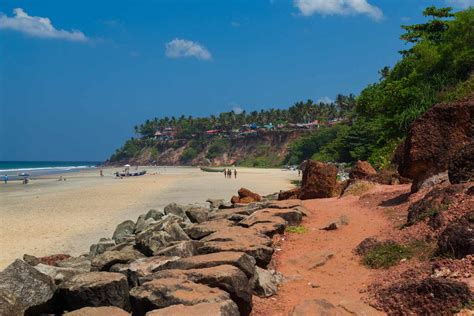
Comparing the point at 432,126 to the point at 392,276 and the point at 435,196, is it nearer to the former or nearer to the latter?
the point at 435,196

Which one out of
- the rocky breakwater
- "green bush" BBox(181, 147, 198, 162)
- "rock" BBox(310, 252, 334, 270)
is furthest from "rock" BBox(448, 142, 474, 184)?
"green bush" BBox(181, 147, 198, 162)

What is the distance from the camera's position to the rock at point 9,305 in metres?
5.85

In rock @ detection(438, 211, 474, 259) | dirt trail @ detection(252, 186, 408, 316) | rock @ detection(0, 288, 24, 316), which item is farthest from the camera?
dirt trail @ detection(252, 186, 408, 316)

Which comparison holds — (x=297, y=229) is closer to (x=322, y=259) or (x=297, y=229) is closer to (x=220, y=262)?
(x=322, y=259)

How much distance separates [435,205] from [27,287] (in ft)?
21.8

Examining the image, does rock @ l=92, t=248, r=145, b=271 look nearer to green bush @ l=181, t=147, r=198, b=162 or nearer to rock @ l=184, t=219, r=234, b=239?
rock @ l=184, t=219, r=234, b=239

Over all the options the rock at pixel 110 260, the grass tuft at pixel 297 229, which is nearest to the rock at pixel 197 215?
the grass tuft at pixel 297 229

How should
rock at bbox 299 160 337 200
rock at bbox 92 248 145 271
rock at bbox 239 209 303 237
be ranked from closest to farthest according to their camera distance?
rock at bbox 92 248 145 271 < rock at bbox 239 209 303 237 < rock at bbox 299 160 337 200

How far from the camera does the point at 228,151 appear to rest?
139125 millimetres

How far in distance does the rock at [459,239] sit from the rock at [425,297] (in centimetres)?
77

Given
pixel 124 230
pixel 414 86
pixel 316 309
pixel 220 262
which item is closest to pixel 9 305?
pixel 220 262

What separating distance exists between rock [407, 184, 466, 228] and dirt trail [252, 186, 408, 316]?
36.1 inches

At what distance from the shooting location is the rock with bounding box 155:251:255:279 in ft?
20.6

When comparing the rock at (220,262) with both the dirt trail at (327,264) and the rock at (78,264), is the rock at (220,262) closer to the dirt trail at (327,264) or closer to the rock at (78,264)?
the dirt trail at (327,264)
